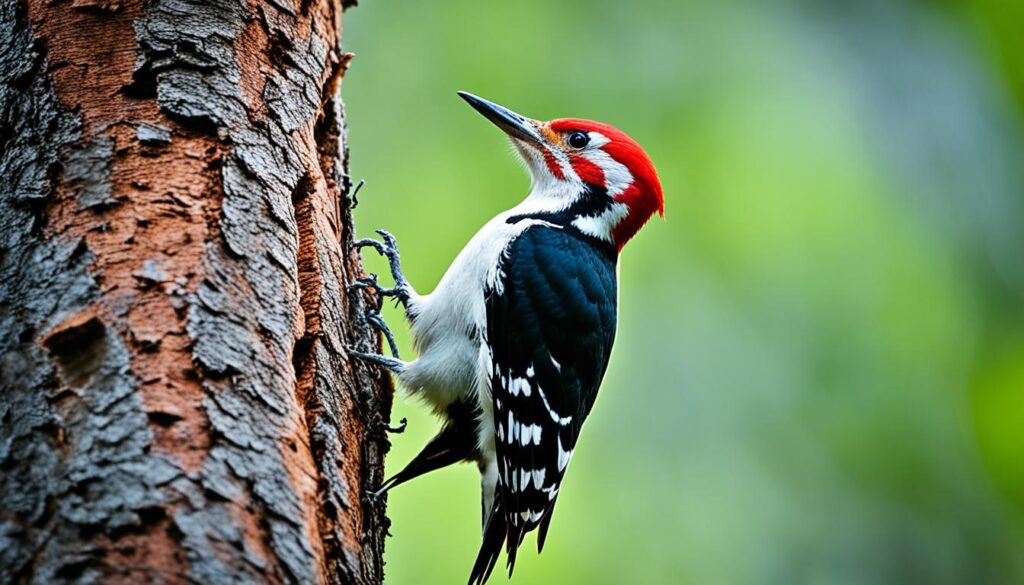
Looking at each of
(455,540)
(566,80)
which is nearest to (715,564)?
(455,540)

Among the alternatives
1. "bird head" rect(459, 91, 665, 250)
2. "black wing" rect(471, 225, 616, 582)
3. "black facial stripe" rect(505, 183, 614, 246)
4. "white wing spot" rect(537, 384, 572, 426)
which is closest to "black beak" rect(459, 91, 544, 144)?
"bird head" rect(459, 91, 665, 250)

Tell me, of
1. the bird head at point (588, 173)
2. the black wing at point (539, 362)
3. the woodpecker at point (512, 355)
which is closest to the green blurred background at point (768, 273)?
the bird head at point (588, 173)

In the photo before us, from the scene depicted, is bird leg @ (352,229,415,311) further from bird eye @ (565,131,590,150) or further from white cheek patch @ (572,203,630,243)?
bird eye @ (565,131,590,150)

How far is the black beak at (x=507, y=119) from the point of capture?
3.50m

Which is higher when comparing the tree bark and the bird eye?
the bird eye

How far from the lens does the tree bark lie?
1.65 metres

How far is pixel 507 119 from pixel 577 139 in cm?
27

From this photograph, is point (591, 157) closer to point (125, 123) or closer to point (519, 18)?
point (519, 18)

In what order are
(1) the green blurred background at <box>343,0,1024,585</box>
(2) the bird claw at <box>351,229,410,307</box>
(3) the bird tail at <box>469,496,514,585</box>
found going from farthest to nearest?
(1) the green blurred background at <box>343,0,1024,585</box>
(2) the bird claw at <box>351,229,410,307</box>
(3) the bird tail at <box>469,496,514,585</box>

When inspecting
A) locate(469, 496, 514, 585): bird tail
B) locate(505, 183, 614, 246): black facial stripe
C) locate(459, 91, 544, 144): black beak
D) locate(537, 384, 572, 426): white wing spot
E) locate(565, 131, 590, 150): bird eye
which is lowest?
locate(469, 496, 514, 585): bird tail

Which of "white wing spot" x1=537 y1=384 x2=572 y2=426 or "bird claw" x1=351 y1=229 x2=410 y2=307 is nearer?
"white wing spot" x1=537 y1=384 x2=572 y2=426

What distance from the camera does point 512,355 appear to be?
301cm

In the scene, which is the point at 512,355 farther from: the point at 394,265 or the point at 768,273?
the point at 768,273

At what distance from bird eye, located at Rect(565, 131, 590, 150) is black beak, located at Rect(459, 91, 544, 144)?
11 cm
